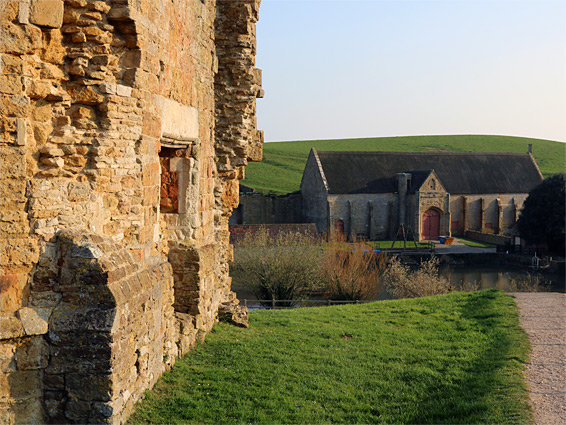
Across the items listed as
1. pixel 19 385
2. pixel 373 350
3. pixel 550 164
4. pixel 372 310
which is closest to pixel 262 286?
pixel 372 310

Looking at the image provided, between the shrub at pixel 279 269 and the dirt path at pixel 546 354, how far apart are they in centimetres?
1155

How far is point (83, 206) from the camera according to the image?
5.95 m

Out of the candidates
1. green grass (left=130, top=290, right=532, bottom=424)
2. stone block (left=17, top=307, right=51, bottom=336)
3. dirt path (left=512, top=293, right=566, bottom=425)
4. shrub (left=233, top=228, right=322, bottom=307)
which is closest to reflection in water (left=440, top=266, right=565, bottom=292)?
shrub (left=233, top=228, right=322, bottom=307)

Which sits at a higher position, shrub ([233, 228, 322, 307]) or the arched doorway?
the arched doorway

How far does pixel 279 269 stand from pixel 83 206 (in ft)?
66.1

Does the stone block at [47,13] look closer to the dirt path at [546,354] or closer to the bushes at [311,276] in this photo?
the dirt path at [546,354]

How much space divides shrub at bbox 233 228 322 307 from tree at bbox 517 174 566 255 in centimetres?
2051

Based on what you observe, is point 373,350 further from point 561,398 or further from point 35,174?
point 35,174

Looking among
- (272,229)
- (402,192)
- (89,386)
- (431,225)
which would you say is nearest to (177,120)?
(89,386)

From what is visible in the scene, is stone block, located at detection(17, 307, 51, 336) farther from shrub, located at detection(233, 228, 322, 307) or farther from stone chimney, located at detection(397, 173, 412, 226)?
stone chimney, located at detection(397, 173, 412, 226)

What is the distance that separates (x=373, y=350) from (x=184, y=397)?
411cm

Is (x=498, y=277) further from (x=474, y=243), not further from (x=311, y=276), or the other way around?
(x=311, y=276)

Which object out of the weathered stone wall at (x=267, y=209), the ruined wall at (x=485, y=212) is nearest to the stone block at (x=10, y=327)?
the weathered stone wall at (x=267, y=209)

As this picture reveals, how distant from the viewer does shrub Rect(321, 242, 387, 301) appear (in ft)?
85.0
